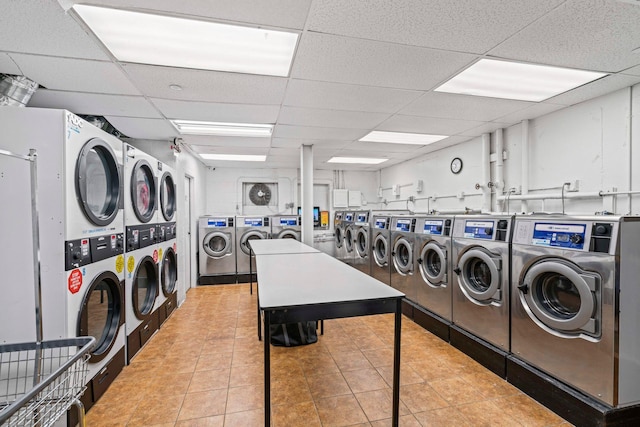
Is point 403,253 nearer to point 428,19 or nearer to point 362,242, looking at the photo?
point 362,242

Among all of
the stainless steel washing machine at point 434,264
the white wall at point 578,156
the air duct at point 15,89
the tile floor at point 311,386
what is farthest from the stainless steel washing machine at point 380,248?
the air duct at point 15,89

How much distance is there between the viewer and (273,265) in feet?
8.09

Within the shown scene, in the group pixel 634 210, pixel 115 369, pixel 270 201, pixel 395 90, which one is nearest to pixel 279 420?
pixel 115 369

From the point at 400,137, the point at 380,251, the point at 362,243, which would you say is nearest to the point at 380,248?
the point at 380,251

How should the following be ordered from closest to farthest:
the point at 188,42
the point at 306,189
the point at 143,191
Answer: the point at 188,42
the point at 143,191
the point at 306,189

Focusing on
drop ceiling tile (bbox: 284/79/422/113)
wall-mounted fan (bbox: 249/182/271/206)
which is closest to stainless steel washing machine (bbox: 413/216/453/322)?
drop ceiling tile (bbox: 284/79/422/113)

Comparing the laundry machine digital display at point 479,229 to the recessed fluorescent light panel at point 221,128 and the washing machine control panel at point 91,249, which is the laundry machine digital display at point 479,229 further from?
the washing machine control panel at point 91,249

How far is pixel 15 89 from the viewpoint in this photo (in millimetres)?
2301

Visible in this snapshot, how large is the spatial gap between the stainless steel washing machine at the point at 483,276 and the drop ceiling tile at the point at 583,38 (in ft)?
4.09

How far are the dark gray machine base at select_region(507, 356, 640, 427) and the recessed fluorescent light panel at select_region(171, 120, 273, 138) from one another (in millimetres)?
3622

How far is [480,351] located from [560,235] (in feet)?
4.18

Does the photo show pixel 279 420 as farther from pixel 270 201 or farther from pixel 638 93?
pixel 270 201

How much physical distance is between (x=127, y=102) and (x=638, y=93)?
4858 mm

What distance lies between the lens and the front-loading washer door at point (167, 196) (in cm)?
352
